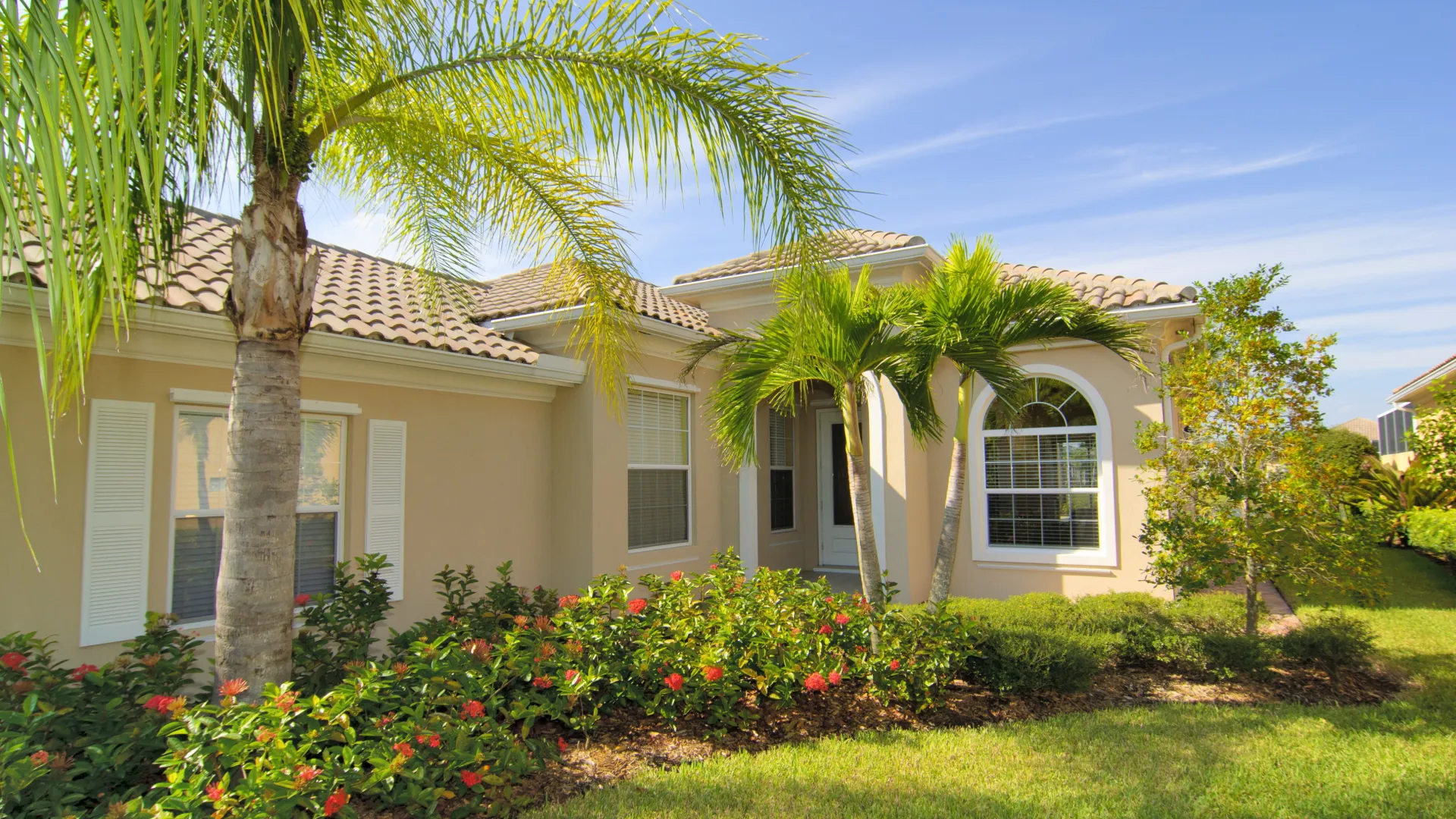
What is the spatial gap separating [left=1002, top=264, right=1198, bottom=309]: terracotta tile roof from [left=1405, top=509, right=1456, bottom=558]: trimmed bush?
6.35m

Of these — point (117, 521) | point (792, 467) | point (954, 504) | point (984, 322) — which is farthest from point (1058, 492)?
point (117, 521)

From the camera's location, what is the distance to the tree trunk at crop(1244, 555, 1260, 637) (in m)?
7.54

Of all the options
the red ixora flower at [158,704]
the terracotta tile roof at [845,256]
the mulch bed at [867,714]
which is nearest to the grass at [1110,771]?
the mulch bed at [867,714]

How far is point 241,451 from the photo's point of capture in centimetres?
463

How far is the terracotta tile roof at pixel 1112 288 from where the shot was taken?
979 centimetres

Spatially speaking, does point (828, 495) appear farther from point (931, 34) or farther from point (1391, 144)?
point (1391, 144)

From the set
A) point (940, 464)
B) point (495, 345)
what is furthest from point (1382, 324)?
point (495, 345)

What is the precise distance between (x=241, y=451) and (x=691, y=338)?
6206 millimetres

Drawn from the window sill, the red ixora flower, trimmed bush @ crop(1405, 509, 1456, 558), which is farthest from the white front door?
the red ixora flower

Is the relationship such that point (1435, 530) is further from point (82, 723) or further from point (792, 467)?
point (82, 723)

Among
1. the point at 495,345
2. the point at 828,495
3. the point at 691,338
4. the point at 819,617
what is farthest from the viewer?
the point at 828,495

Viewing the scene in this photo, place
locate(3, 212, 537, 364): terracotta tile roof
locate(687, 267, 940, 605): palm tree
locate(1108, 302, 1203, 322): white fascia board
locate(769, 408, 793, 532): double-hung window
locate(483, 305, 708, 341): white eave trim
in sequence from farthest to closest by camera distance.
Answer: locate(769, 408, 793, 532): double-hung window < locate(1108, 302, 1203, 322): white fascia board < locate(483, 305, 708, 341): white eave trim < locate(687, 267, 940, 605): palm tree < locate(3, 212, 537, 364): terracotta tile roof

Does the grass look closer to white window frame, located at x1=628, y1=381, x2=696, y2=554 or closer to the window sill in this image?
the window sill

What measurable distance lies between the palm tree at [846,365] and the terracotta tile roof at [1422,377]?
1373 cm
